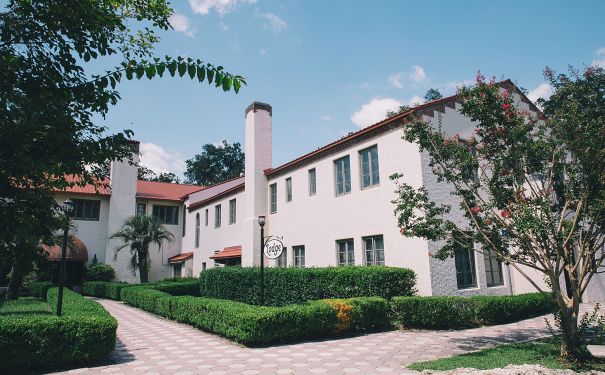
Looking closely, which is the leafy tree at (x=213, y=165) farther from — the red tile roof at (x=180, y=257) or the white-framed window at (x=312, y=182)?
the white-framed window at (x=312, y=182)

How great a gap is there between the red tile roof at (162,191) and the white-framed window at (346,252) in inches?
720

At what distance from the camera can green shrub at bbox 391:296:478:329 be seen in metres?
11.2

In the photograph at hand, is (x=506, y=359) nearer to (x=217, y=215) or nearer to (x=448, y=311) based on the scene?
(x=448, y=311)

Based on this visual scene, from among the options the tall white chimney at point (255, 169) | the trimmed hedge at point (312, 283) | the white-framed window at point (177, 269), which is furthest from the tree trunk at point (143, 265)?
the trimmed hedge at point (312, 283)

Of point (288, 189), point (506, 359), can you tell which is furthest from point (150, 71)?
point (288, 189)

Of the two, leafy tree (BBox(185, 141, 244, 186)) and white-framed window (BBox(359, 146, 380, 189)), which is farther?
leafy tree (BBox(185, 141, 244, 186))

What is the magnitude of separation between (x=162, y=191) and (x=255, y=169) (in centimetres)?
1597

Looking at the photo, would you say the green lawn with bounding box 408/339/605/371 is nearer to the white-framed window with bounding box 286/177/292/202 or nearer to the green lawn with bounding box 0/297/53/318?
the green lawn with bounding box 0/297/53/318

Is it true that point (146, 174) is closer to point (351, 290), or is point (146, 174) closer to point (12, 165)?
point (351, 290)

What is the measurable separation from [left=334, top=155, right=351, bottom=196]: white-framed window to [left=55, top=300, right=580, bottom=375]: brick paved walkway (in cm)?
683

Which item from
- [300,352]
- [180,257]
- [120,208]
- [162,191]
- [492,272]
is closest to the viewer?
[300,352]

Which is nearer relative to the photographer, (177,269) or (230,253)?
(230,253)

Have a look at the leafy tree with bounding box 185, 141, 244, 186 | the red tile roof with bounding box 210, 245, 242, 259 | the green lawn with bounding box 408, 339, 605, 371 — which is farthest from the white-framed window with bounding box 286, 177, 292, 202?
the leafy tree with bounding box 185, 141, 244, 186

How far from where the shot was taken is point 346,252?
52.6 ft
